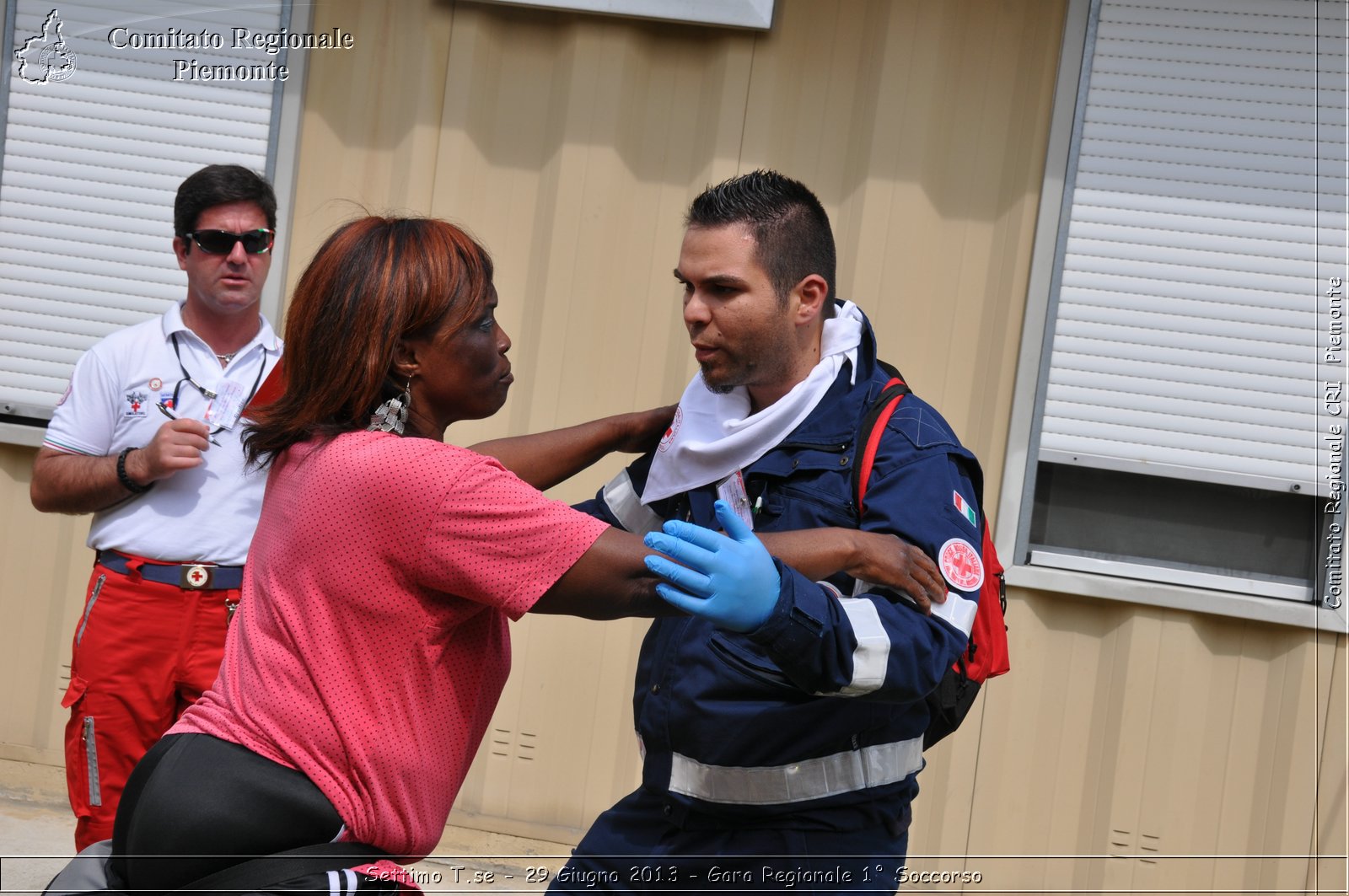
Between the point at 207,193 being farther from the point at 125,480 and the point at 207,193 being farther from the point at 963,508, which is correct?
the point at 963,508

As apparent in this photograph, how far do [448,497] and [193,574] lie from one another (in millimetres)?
1873

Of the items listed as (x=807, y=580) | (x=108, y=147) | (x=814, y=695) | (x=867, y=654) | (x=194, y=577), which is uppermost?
(x=108, y=147)

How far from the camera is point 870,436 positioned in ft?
7.87

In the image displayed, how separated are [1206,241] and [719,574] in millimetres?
3370

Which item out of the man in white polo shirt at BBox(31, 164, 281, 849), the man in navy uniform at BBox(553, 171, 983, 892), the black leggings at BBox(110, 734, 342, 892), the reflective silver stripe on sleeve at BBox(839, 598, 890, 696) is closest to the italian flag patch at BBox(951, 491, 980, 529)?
the man in navy uniform at BBox(553, 171, 983, 892)

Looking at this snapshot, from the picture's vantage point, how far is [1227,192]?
14.7ft

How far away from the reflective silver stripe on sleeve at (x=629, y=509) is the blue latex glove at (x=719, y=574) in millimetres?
914

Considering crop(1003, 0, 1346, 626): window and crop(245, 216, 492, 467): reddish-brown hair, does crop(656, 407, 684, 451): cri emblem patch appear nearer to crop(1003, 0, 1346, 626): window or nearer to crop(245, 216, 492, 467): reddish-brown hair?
crop(245, 216, 492, 467): reddish-brown hair

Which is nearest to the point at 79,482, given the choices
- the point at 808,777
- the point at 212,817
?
the point at 212,817

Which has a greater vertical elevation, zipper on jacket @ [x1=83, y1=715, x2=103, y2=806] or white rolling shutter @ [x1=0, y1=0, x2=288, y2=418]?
white rolling shutter @ [x1=0, y1=0, x2=288, y2=418]

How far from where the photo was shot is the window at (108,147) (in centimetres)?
482

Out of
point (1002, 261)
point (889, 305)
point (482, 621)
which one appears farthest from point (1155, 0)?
point (482, 621)

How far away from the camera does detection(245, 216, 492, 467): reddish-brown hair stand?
6.61 ft

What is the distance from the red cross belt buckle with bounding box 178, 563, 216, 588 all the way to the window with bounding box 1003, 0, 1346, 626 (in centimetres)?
285
